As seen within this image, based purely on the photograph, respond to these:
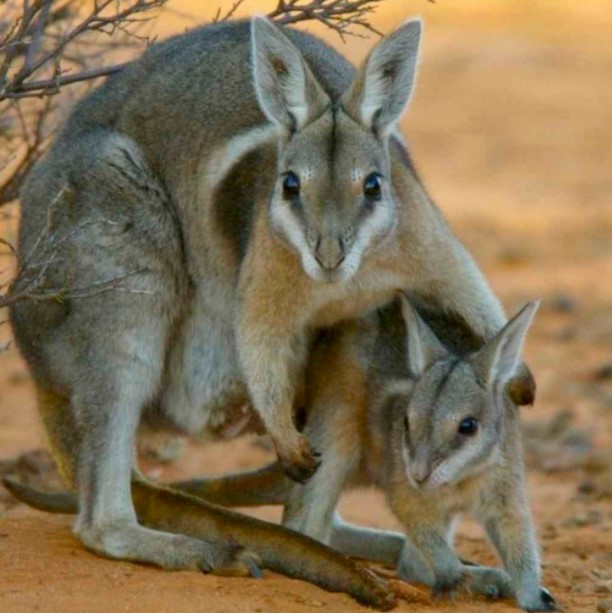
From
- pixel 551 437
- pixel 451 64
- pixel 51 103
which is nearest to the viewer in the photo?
pixel 51 103

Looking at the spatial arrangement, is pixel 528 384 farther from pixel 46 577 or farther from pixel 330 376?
pixel 46 577

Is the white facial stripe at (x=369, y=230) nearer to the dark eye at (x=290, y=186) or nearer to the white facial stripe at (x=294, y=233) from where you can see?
the white facial stripe at (x=294, y=233)

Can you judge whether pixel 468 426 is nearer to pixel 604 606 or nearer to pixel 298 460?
pixel 298 460

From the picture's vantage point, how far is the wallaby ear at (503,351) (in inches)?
239

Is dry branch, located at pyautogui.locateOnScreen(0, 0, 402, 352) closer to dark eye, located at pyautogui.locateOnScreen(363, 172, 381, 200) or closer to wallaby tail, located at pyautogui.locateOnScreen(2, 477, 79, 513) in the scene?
dark eye, located at pyautogui.locateOnScreen(363, 172, 381, 200)

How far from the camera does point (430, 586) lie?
20.8 feet

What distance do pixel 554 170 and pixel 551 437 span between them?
8994mm

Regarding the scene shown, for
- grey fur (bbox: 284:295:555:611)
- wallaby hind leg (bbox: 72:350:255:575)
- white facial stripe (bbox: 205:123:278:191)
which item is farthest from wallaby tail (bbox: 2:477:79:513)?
white facial stripe (bbox: 205:123:278:191)

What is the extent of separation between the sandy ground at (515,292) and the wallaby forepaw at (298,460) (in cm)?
40

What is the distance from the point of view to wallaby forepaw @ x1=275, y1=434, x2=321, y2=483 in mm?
6227

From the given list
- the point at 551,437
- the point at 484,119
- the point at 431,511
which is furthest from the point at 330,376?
the point at 484,119

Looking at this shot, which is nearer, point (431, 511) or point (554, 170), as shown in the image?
point (431, 511)

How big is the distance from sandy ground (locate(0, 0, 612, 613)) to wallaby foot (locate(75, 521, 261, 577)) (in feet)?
0.20

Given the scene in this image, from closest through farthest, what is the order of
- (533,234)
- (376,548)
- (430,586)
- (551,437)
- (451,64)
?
(430,586), (376,548), (551,437), (533,234), (451,64)
